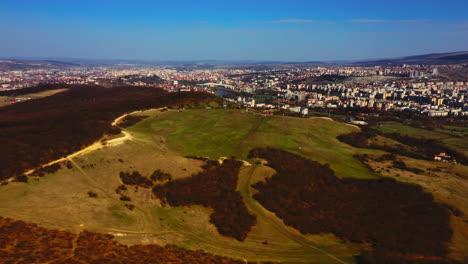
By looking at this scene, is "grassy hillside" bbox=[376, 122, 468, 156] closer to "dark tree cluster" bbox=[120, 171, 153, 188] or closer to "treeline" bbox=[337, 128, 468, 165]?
"treeline" bbox=[337, 128, 468, 165]

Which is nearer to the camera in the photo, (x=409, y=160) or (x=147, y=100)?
(x=409, y=160)

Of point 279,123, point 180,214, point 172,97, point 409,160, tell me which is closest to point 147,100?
point 172,97

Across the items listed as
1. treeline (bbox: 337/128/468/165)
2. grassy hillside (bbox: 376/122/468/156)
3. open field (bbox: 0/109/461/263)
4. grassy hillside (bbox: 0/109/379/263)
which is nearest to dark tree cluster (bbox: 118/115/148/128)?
open field (bbox: 0/109/461/263)

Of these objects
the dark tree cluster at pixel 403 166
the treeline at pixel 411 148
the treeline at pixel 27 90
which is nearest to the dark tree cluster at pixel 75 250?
the dark tree cluster at pixel 403 166

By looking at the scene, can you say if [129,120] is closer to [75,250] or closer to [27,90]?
[75,250]

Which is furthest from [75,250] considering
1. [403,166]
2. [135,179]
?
[403,166]

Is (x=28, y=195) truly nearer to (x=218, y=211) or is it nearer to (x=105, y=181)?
(x=105, y=181)
